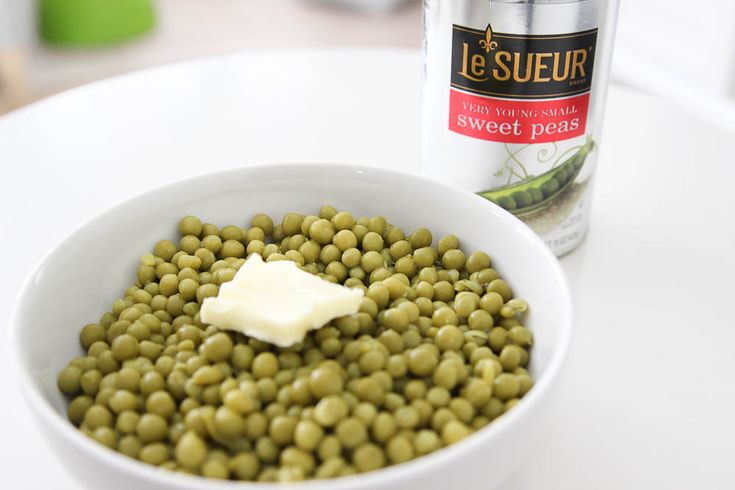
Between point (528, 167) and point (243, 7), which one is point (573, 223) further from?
point (243, 7)

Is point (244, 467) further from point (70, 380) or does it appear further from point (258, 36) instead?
point (258, 36)

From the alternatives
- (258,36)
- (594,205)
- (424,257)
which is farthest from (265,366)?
(258,36)

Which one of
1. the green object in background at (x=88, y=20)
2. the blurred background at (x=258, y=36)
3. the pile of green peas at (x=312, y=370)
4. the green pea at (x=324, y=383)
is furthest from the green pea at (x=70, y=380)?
the green object in background at (x=88, y=20)

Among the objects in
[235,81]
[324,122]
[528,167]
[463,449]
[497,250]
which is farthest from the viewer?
[235,81]

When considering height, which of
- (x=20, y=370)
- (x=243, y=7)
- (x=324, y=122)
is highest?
(x=20, y=370)

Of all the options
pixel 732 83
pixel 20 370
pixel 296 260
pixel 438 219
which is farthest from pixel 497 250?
pixel 732 83
